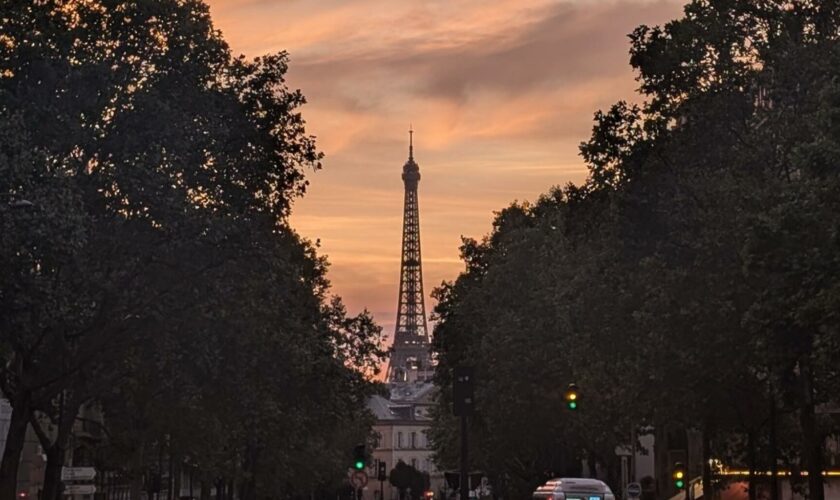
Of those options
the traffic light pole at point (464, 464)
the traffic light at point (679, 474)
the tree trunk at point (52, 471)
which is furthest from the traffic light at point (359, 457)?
the traffic light pole at point (464, 464)

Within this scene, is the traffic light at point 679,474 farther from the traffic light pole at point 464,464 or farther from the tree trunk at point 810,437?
the traffic light pole at point 464,464

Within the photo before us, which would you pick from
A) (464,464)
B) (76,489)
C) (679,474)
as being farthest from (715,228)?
(76,489)

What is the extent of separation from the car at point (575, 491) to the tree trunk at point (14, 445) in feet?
40.1

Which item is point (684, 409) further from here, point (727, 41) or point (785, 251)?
point (785, 251)

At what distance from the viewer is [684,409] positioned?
141ft

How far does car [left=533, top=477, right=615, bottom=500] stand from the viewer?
120 ft

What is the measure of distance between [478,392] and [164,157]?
40.7m

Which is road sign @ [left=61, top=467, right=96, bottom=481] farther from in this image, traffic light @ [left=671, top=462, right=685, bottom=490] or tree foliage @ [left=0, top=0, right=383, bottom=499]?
traffic light @ [left=671, top=462, right=685, bottom=490]

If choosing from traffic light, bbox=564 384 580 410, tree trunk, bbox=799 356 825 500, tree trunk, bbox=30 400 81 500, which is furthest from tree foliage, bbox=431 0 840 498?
tree trunk, bbox=30 400 81 500

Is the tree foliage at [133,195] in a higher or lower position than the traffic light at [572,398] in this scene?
higher

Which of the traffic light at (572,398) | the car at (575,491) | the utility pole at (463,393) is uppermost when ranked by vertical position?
the traffic light at (572,398)

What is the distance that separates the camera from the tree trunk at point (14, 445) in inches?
1417

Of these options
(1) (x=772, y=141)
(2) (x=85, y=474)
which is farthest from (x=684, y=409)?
(2) (x=85, y=474)

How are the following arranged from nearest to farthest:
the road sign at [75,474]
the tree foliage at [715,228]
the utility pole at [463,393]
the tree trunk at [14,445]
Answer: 1. the tree foliage at [715,228]
2. the utility pole at [463,393]
3. the tree trunk at [14,445]
4. the road sign at [75,474]
